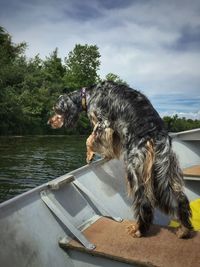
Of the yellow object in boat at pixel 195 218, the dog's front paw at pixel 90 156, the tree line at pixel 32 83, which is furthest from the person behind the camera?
the tree line at pixel 32 83

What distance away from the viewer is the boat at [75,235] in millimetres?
2887

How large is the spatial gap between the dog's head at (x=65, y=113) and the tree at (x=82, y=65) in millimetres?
50529

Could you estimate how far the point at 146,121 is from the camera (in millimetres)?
3385

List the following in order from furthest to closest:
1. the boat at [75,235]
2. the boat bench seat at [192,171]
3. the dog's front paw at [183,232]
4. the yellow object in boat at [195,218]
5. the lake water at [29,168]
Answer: the lake water at [29,168] < the boat bench seat at [192,171] < the yellow object in boat at [195,218] < the dog's front paw at [183,232] < the boat at [75,235]

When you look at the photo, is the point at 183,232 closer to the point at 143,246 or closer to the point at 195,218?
the point at 143,246

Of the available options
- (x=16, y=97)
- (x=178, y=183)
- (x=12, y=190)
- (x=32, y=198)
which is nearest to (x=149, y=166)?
(x=178, y=183)

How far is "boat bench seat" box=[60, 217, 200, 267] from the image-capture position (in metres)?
2.91

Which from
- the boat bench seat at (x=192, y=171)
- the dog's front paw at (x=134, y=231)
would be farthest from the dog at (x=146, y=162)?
the boat bench seat at (x=192, y=171)

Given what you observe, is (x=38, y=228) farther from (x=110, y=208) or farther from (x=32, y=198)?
(x=110, y=208)

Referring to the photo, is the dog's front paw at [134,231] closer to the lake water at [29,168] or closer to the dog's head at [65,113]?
the dog's head at [65,113]

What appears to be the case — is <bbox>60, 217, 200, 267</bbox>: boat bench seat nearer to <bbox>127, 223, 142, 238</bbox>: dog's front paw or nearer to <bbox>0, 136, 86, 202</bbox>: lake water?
<bbox>127, 223, 142, 238</bbox>: dog's front paw

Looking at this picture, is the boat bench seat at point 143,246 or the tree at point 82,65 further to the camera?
the tree at point 82,65

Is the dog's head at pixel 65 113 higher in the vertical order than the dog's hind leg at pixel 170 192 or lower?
higher

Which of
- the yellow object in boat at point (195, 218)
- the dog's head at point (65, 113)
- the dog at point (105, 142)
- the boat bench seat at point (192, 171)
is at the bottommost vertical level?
the yellow object in boat at point (195, 218)
